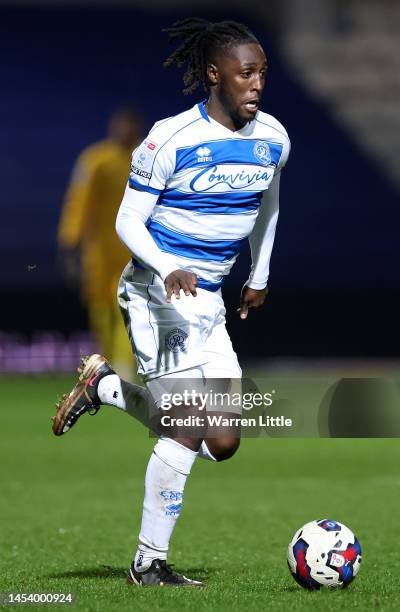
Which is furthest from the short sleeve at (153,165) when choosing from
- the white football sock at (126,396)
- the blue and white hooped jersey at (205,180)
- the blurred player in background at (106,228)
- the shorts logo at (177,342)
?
the blurred player in background at (106,228)

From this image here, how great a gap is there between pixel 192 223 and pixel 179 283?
1.46ft

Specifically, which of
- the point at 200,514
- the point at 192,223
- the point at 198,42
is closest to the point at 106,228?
the point at 200,514

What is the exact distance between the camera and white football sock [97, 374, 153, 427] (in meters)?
5.09

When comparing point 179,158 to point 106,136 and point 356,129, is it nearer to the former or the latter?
→ point 106,136

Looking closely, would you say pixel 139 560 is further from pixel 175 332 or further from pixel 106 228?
Answer: pixel 106 228

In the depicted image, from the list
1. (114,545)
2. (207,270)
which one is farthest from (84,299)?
(207,270)

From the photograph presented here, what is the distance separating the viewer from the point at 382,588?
4.59 metres

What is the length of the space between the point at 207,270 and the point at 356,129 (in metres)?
14.4

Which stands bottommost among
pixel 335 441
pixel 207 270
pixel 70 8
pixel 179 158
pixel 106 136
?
pixel 335 441

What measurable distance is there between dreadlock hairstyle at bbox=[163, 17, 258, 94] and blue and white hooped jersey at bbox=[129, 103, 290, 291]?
7.1 inches

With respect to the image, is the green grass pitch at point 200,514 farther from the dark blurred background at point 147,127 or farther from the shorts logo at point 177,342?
the dark blurred background at point 147,127

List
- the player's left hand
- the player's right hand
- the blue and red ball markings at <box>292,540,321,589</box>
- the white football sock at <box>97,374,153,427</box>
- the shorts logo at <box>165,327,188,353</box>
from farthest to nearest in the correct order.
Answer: the player's left hand
the white football sock at <box>97,374,153,427</box>
the shorts logo at <box>165,327,188,353</box>
the blue and red ball markings at <box>292,540,321,589</box>
the player's right hand

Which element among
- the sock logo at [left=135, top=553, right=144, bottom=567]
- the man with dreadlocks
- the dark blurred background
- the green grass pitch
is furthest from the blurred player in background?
the sock logo at [left=135, top=553, right=144, bottom=567]

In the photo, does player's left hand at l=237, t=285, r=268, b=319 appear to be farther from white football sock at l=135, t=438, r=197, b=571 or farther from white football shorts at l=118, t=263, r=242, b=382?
white football sock at l=135, t=438, r=197, b=571
